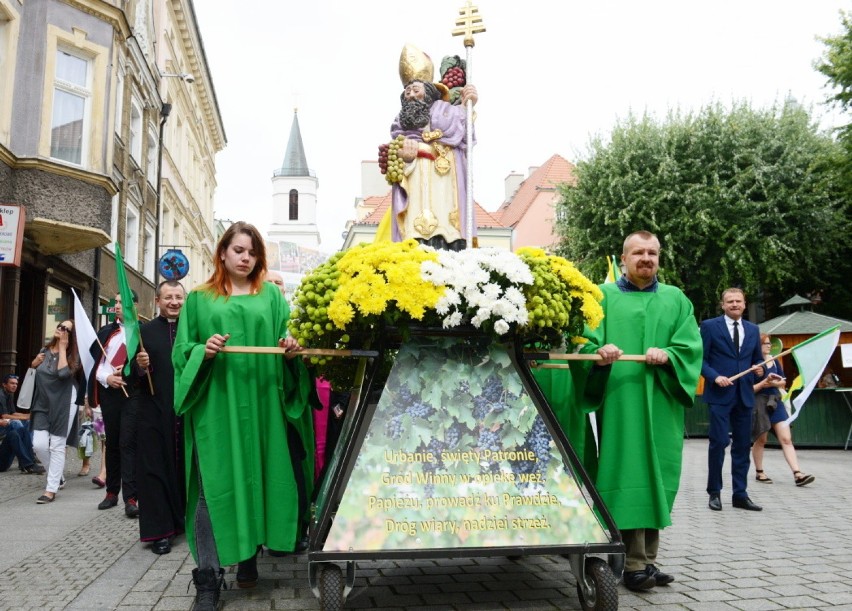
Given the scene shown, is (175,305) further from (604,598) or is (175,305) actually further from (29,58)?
(29,58)

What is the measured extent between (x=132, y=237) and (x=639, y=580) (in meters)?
22.0

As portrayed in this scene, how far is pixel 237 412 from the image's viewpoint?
13.9 ft

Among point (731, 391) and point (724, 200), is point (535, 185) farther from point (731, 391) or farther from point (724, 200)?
point (731, 391)

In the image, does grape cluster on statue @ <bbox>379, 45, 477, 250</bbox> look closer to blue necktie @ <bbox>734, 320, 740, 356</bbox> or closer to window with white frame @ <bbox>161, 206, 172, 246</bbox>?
blue necktie @ <bbox>734, 320, 740, 356</bbox>

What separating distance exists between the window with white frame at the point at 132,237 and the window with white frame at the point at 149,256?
198 centimetres

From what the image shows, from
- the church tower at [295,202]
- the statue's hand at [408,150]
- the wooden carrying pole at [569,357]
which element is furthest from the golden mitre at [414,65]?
the church tower at [295,202]

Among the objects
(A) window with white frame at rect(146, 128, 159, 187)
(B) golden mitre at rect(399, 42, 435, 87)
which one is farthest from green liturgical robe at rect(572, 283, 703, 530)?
(A) window with white frame at rect(146, 128, 159, 187)

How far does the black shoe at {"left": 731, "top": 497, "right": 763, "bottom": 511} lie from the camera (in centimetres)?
740

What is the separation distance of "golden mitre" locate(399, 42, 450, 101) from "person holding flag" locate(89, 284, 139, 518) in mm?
3141

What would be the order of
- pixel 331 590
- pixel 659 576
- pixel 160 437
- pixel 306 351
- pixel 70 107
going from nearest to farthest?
pixel 331 590 → pixel 306 351 → pixel 659 576 → pixel 160 437 → pixel 70 107

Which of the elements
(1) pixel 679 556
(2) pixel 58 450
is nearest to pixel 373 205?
(2) pixel 58 450

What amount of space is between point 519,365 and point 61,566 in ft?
10.5

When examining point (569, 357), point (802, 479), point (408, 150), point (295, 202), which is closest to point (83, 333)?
point (408, 150)

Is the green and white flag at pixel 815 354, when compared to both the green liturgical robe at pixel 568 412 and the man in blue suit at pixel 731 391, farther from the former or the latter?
the green liturgical robe at pixel 568 412
